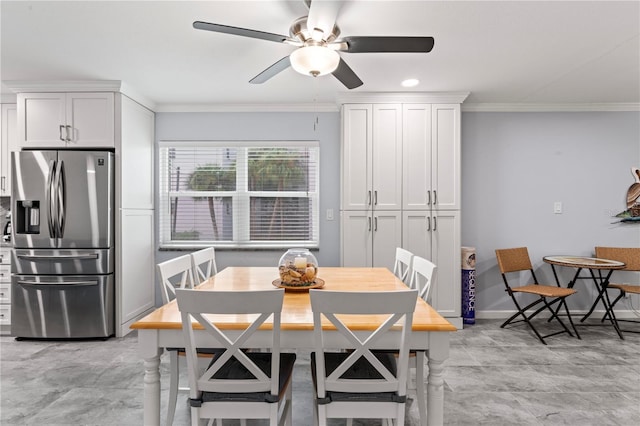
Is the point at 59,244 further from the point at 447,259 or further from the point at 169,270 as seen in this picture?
the point at 447,259

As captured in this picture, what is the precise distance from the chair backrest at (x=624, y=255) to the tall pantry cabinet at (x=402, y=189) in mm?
1716

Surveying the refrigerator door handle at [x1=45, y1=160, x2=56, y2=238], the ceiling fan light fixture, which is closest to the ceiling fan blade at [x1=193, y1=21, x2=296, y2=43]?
the ceiling fan light fixture

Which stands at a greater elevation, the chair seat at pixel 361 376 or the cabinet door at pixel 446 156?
the cabinet door at pixel 446 156

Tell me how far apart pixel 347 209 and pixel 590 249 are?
2.89 meters

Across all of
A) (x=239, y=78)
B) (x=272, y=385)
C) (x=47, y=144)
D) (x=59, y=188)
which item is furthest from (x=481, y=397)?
(x=47, y=144)

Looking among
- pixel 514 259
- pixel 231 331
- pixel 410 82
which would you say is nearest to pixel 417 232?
pixel 514 259

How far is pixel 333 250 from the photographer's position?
161 inches

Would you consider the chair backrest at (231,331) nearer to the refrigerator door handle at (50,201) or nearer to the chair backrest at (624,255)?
the refrigerator door handle at (50,201)

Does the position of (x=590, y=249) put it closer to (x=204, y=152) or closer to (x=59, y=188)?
(x=204, y=152)

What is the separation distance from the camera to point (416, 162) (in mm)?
3738

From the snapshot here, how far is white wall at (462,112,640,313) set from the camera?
4.08 m

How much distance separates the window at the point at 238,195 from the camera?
414 cm

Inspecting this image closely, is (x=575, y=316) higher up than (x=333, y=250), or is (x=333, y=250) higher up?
(x=333, y=250)

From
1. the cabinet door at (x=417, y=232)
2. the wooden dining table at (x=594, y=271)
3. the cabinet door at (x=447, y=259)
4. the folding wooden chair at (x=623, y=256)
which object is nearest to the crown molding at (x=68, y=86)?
the cabinet door at (x=417, y=232)
